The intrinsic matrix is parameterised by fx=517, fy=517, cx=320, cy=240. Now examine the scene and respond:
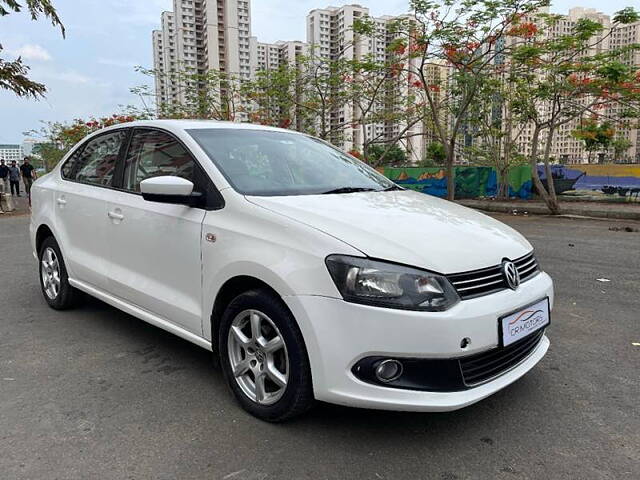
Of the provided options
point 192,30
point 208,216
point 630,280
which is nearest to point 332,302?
point 208,216

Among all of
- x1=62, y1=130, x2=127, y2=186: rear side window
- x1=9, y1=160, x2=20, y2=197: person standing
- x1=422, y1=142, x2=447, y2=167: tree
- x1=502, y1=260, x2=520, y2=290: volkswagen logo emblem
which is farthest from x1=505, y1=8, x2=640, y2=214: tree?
x1=422, y1=142, x2=447, y2=167: tree

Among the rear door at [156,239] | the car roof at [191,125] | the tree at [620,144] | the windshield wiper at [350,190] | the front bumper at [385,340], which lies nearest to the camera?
the front bumper at [385,340]

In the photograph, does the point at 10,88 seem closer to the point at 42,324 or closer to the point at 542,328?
the point at 42,324

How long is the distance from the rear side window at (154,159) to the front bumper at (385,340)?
51.3 inches

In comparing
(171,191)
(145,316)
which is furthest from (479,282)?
(145,316)

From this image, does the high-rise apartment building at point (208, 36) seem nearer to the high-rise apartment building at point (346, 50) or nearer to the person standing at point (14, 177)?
the high-rise apartment building at point (346, 50)

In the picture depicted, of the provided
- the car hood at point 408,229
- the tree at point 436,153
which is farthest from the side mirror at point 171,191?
the tree at point 436,153

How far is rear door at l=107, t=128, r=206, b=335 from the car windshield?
21cm

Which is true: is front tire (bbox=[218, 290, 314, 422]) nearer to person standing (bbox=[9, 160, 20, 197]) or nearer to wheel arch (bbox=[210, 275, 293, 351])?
wheel arch (bbox=[210, 275, 293, 351])

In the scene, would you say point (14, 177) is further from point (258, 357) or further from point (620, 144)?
point (620, 144)

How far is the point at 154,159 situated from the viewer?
11.5 ft

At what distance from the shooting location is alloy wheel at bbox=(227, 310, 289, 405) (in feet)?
8.29

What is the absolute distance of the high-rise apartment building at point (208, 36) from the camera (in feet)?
98.5

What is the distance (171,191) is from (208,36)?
30.1m
